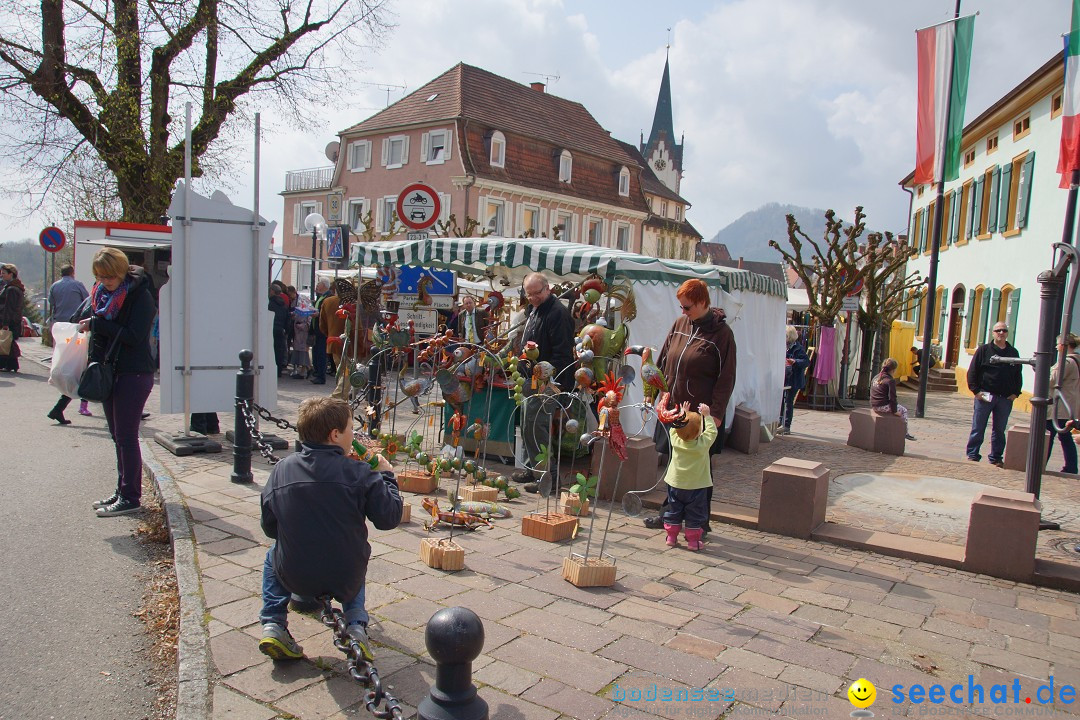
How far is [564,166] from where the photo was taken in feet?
138

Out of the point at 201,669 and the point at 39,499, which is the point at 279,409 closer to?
the point at 39,499

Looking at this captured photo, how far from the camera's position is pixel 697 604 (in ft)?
14.3

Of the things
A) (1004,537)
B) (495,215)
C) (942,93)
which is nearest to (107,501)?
(1004,537)

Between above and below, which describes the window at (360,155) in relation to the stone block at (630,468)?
above

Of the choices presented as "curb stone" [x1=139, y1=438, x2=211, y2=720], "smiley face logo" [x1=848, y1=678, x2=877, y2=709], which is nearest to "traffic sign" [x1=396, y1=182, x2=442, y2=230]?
"curb stone" [x1=139, y1=438, x2=211, y2=720]

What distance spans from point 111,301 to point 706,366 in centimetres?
427

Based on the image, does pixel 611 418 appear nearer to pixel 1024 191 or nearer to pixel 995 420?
pixel 995 420

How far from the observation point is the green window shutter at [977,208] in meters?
22.6

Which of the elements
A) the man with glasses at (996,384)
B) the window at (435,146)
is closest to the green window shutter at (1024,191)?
the man with glasses at (996,384)

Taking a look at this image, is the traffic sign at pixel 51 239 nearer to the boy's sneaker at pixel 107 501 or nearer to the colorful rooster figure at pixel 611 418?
the boy's sneaker at pixel 107 501

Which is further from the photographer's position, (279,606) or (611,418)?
(611,418)

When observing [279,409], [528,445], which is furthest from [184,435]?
[528,445]

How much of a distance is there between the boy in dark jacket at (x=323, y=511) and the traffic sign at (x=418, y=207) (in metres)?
5.35

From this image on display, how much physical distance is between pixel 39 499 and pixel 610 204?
40.7 meters
